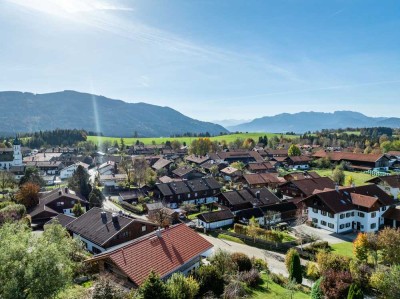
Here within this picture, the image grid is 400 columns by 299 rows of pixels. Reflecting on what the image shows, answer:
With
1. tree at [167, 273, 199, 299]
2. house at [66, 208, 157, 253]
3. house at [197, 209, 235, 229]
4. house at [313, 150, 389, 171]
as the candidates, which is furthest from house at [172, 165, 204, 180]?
tree at [167, 273, 199, 299]

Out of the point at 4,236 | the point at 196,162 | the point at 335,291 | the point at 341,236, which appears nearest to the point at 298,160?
the point at 196,162

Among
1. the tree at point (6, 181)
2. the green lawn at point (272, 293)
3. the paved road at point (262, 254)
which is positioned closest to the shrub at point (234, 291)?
the green lawn at point (272, 293)

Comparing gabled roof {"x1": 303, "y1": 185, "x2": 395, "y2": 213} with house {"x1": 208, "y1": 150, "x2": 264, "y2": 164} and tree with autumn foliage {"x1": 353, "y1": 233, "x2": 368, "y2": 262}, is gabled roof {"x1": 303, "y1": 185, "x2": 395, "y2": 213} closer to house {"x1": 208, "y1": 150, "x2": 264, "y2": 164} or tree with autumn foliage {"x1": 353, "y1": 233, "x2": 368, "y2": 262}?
tree with autumn foliage {"x1": 353, "y1": 233, "x2": 368, "y2": 262}

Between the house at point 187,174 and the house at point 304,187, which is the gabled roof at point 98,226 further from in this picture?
the house at point 187,174

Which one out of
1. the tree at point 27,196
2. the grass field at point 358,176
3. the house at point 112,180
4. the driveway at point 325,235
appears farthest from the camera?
the grass field at point 358,176

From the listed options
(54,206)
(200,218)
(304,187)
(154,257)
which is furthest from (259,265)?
(54,206)

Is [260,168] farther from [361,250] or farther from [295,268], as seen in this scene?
[295,268]

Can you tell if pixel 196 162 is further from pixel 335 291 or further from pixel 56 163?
pixel 335 291
